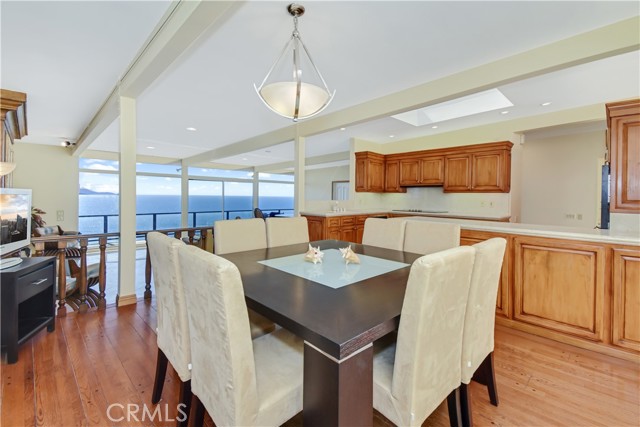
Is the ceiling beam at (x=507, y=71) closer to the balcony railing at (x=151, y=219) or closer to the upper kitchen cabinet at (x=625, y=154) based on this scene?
the upper kitchen cabinet at (x=625, y=154)

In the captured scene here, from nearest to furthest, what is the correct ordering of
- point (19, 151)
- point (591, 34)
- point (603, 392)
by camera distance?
point (603, 392)
point (591, 34)
point (19, 151)

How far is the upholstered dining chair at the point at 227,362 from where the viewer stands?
0.95 m

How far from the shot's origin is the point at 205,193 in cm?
934

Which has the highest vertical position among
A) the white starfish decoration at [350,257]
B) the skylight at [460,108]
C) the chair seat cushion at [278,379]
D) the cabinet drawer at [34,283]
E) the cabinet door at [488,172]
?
the skylight at [460,108]

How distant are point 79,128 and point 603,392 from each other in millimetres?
7381

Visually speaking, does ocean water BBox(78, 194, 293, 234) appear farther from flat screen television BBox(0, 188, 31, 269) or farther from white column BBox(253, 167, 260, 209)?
flat screen television BBox(0, 188, 31, 269)

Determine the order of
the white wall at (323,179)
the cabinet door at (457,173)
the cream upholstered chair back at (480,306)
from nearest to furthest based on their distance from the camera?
the cream upholstered chair back at (480,306), the cabinet door at (457,173), the white wall at (323,179)

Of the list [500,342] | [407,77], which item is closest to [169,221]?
[407,77]

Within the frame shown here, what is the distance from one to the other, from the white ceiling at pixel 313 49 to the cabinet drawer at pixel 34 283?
1.82 meters

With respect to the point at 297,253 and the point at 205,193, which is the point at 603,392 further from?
the point at 205,193

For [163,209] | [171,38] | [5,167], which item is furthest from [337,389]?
[163,209]

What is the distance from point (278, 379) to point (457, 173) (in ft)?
16.7

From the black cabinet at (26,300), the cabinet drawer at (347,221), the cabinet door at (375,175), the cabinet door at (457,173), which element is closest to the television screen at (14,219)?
the black cabinet at (26,300)

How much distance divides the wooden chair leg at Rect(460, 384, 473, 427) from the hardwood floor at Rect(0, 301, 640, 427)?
16 centimetres
